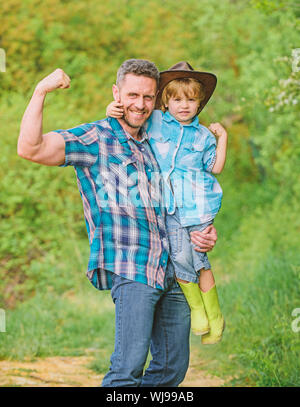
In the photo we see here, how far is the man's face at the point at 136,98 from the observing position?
3.17 meters

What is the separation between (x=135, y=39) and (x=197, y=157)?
9464 mm

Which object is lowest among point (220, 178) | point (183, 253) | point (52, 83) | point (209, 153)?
point (220, 178)

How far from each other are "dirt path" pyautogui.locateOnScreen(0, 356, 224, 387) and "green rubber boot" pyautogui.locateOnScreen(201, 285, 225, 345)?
1.91 metres

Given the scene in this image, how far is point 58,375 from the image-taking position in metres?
5.30

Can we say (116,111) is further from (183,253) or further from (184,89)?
(183,253)

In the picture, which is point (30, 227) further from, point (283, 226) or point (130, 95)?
point (130, 95)

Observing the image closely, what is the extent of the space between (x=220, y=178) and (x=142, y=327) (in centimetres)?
1083

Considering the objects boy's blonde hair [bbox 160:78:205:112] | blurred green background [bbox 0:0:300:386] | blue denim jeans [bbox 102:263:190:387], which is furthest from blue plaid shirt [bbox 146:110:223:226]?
blurred green background [bbox 0:0:300:386]

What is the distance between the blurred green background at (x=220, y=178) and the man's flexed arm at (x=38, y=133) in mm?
2364

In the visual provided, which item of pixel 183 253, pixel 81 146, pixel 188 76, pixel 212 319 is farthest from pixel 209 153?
pixel 212 319

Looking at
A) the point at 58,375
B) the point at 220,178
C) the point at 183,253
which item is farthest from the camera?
the point at 220,178

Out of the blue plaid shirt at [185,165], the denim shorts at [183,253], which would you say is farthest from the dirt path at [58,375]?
the blue plaid shirt at [185,165]

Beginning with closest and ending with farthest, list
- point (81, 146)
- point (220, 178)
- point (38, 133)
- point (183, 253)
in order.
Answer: point (38, 133), point (81, 146), point (183, 253), point (220, 178)

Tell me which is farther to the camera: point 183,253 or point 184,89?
point 184,89
